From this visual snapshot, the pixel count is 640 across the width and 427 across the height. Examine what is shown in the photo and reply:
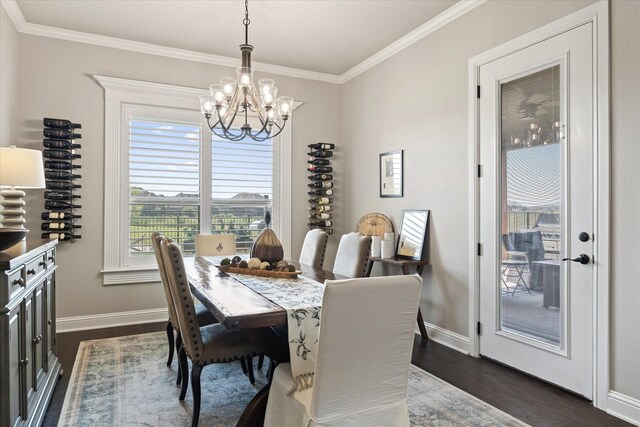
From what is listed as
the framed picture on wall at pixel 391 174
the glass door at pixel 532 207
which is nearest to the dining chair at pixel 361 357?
the glass door at pixel 532 207

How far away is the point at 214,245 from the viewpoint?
13.6 ft

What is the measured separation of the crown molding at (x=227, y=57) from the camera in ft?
11.7

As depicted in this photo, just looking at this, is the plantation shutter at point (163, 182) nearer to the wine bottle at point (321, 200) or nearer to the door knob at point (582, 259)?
the wine bottle at point (321, 200)

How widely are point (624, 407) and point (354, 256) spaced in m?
1.84

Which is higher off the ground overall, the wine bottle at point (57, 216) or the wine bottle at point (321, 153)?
the wine bottle at point (321, 153)

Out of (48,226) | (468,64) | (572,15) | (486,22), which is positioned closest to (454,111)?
(468,64)

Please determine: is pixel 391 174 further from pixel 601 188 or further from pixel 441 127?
pixel 601 188

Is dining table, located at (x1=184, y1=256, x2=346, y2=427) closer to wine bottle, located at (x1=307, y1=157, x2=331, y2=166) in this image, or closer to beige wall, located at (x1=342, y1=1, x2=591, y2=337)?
beige wall, located at (x1=342, y1=1, x2=591, y2=337)

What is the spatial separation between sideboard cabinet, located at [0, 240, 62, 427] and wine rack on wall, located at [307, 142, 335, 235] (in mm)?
3041

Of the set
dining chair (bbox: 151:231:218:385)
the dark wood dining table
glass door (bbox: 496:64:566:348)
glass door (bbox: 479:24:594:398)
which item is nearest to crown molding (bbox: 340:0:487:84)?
glass door (bbox: 479:24:594:398)

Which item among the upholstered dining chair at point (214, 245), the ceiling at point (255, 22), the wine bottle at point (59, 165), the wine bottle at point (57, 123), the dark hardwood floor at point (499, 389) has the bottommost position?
the dark hardwood floor at point (499, 389)

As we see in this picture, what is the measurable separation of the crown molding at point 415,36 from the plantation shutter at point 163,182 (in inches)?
80.6

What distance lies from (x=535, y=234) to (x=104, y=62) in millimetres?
4357

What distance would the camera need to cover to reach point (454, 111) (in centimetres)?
364
